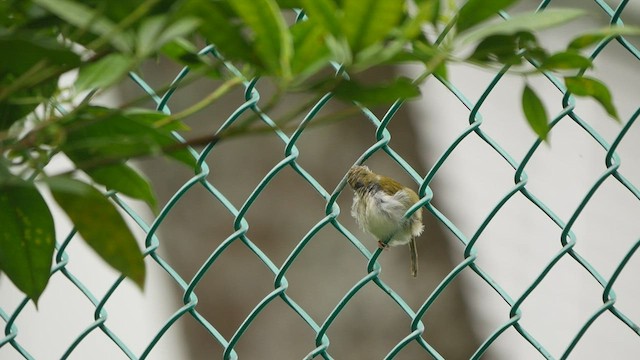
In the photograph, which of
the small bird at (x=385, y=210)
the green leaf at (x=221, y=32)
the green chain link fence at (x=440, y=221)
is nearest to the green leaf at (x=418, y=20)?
the green leaf at (x=221, y=32)

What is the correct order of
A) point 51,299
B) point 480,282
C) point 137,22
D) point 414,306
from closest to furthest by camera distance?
point 137,22 < point 414,306 < point 480,282 < point 51,299

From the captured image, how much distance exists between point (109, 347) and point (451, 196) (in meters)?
3.03

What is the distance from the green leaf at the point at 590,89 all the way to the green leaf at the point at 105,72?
44cm

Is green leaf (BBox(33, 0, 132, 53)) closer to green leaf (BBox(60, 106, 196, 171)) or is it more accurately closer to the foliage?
the foliage

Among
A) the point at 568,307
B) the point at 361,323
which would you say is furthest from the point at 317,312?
the point at 568,307

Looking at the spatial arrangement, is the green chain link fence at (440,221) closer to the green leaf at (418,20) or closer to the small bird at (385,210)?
the small bird at (385,210)

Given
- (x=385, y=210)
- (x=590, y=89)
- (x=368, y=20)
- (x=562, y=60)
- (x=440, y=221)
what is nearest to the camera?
(x=368, y=20)

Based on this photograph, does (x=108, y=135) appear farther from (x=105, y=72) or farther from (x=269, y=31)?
(x=269, y=31)

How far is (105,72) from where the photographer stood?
3.20 ft

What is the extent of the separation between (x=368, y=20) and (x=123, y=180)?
0.43 m

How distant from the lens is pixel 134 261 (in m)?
0.99

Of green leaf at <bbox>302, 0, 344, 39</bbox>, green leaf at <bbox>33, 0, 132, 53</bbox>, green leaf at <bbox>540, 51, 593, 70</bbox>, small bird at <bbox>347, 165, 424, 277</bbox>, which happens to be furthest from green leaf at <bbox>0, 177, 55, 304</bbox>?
small bird at <bbox>347, 165, 424, 277</bbox>

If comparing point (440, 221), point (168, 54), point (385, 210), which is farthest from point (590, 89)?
point (385, 210)

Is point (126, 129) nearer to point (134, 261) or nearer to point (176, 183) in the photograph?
point (134, 261)
